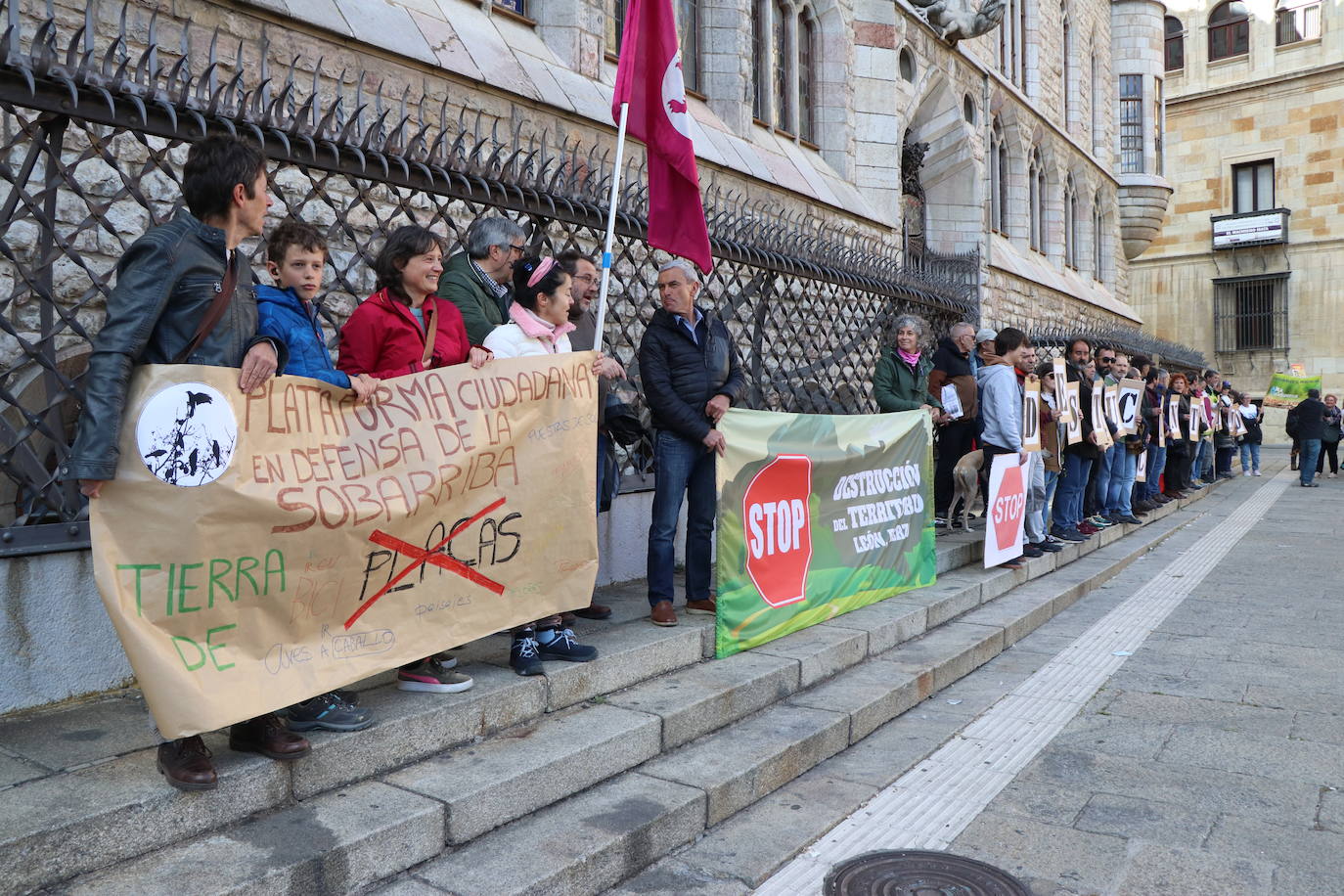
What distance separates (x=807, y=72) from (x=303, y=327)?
13.2m

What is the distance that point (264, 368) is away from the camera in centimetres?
299

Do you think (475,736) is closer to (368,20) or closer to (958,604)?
(958,604)

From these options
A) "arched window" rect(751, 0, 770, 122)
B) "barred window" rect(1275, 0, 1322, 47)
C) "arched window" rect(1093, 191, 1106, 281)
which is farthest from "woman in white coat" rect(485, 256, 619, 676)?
"barred window" rect(1275, 0, 1322, 47)

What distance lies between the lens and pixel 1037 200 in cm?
2436

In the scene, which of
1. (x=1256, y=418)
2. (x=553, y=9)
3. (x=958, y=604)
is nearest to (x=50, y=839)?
(x=958, y=604)

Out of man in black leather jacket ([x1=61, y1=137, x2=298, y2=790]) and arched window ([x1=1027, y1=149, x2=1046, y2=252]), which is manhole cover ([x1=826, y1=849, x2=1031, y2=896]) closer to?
man in black leather jacket ([x1=61, y1=137, x2=298, y2=790])

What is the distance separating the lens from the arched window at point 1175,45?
37031 millimetres

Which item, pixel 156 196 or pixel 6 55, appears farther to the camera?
pixel 156 196

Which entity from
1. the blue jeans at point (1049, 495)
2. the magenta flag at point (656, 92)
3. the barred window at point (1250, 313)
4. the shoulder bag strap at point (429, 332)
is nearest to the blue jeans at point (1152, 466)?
the blue jeans at point (1049, 495)

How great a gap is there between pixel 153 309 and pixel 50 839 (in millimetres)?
1406

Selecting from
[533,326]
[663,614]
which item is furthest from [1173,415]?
[533,326]

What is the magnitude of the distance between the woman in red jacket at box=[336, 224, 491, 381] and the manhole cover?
88.7 inches

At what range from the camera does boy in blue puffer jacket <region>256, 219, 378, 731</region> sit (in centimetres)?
314

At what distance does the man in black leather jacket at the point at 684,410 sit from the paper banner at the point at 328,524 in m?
0.79
